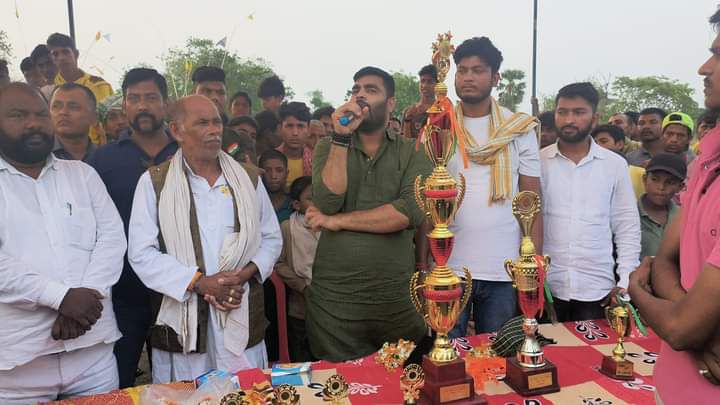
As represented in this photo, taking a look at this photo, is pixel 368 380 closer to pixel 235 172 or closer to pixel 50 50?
pixel 235 172

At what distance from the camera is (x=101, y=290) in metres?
2.16

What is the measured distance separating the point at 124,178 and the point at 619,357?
2529mm

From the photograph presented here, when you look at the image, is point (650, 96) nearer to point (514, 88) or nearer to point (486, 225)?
point (514, 88)

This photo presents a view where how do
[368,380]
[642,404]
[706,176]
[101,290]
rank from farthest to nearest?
[101,290] < [368,380] < [642,404] < [706,176]

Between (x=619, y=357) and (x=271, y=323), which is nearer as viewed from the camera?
(x=619, y=357)

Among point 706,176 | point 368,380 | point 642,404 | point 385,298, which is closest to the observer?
point 706,176

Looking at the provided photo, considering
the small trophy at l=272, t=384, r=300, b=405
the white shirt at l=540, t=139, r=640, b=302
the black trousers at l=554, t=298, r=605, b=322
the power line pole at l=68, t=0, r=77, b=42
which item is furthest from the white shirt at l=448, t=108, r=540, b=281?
the power line pole at l=68, t=0, r=77, b=42

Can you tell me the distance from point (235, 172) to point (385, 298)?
99cm

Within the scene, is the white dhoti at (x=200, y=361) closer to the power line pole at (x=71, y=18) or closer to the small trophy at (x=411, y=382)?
the small trophy at (x=411, y=382)

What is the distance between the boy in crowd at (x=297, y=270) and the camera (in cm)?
328

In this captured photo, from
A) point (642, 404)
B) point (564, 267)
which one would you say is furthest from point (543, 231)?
point (642, 404)

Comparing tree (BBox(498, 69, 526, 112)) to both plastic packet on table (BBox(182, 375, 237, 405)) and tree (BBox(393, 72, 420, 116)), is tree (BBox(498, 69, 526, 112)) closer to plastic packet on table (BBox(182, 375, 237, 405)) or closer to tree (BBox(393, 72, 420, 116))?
tree (BBox(393, 72, 420, 116))

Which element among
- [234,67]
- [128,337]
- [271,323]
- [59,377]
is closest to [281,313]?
[271,323]

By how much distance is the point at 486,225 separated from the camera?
2754mm
